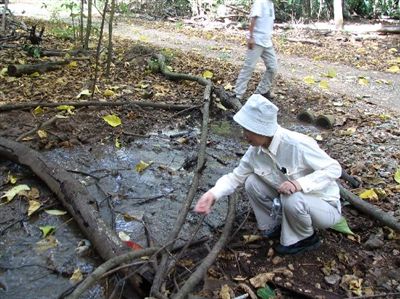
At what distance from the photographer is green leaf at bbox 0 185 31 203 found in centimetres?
358

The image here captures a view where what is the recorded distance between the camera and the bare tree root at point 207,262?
2432 millimetres

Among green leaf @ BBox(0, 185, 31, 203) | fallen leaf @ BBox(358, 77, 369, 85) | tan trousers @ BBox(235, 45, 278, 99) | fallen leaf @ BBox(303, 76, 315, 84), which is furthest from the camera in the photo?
fallen leaf @ BBox(358, 77, 369, 85)

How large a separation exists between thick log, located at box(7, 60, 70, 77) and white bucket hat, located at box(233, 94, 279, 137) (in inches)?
200

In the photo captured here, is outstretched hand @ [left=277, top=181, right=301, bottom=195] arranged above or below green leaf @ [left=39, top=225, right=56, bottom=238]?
above

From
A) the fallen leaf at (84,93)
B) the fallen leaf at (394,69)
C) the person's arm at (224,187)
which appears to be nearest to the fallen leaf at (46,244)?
the person's arm at (224,187)

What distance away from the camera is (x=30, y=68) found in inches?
270

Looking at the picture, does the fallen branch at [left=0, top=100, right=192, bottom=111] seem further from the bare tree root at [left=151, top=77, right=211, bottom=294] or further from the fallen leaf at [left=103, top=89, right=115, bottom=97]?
the fallen leaf at [left=103, top=89, right=115, bottom=97]

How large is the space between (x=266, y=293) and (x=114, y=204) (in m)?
1.57

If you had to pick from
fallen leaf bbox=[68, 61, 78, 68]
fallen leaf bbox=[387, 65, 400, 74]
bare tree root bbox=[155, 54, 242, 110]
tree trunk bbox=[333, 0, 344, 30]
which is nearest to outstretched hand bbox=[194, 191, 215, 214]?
bare tree root bbox=[155, 54, 242, 110]

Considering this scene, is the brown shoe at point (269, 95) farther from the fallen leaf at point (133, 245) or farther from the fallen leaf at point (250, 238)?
the fallen leaf at point (133, 245)

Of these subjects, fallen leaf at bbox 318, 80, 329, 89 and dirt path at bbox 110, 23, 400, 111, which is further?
fallen leaf at bbox 318, 80, 329, 89

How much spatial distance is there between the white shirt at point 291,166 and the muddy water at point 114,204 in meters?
0.62

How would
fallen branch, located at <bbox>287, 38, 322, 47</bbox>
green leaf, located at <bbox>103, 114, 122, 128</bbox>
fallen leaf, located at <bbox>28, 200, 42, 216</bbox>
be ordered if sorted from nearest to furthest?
1. fallen leaf, located at <bbox>28, 200, 42, 216</bbox>
2. green leaf, located at <bbox>103, 114, 122, 128</bbox>
3. fallen branch, located at <bbox>287, 38, 322, 47</bbox>

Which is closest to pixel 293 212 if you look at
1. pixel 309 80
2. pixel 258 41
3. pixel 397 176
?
pixel 397 176
